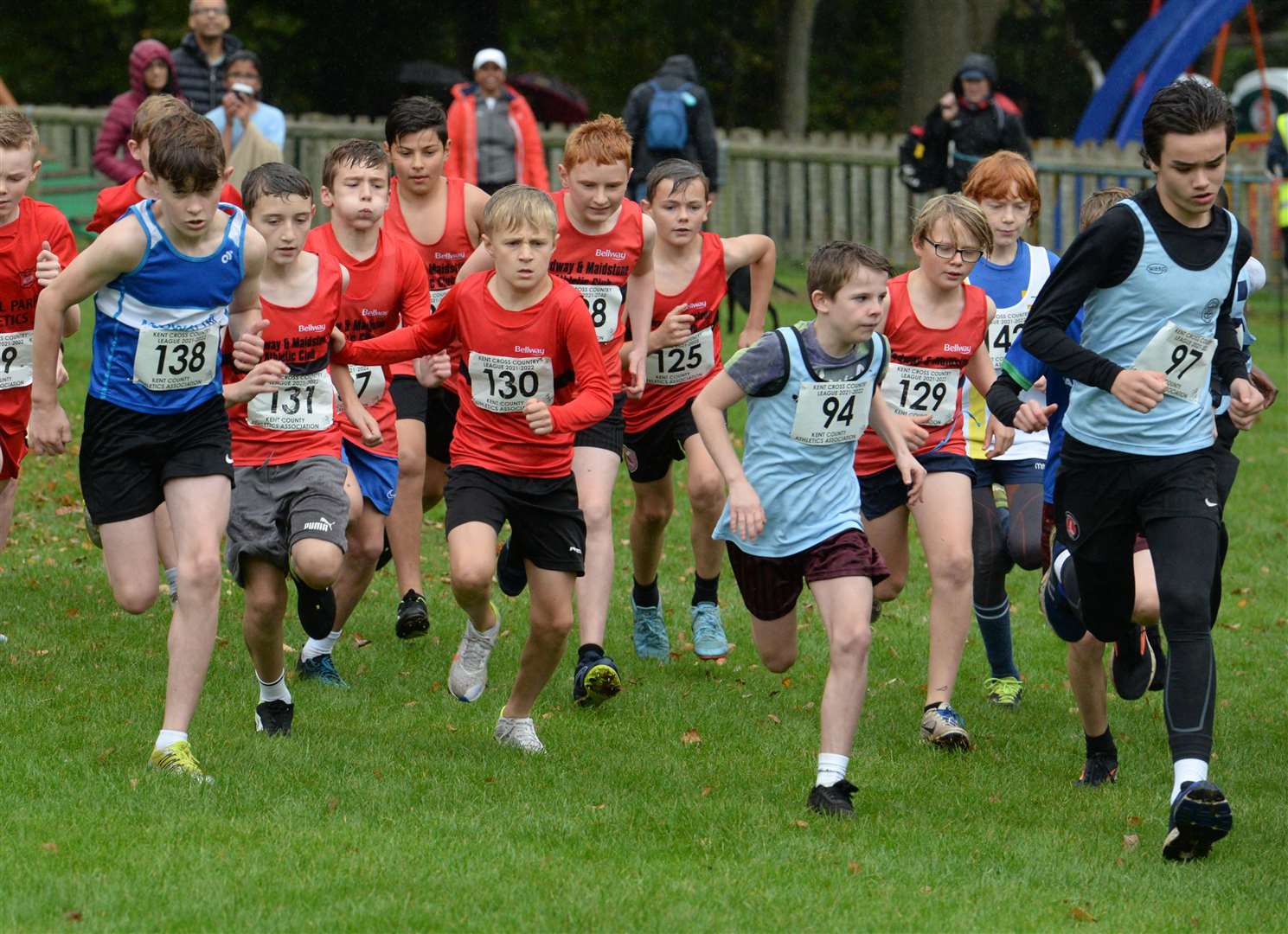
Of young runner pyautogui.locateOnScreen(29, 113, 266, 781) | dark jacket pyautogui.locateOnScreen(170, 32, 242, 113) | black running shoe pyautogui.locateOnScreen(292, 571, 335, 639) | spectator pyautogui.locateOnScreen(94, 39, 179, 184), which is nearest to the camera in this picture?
young runner pyautogui.locateOnScreen(29, 113, 266, 781)

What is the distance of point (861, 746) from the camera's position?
23.8 ft

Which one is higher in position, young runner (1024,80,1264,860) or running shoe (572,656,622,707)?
young runner (1024,80,1264,860)

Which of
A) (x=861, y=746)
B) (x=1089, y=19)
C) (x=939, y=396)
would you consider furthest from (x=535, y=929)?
(x=1089, y=19)

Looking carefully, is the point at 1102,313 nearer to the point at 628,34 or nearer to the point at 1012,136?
the point at 1012,136

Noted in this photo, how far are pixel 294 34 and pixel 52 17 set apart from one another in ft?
12.8

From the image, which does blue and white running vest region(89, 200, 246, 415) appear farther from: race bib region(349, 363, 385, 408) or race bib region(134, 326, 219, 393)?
race bib region(349, 363, 385, 408)

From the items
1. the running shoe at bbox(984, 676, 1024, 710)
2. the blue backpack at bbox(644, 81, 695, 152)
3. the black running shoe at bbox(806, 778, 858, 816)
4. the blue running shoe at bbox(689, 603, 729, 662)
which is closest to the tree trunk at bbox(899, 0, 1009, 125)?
the blue backpack at bbox(644, 81, 695, 152)

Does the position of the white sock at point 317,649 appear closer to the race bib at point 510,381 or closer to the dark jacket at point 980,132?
the race bib at point 510,381

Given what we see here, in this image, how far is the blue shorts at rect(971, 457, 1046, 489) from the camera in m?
7.79

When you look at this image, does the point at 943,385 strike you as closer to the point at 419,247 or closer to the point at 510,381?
the point at 510,381

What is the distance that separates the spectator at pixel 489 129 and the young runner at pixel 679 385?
816cm

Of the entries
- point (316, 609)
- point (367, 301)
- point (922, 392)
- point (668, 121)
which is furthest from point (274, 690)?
point (668, 121)

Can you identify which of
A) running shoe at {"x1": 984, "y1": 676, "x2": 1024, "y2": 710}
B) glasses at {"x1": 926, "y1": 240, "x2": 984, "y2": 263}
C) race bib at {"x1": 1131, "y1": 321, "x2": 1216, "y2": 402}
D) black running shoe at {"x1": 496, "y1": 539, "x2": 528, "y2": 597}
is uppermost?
glasses at {"x1": 926, "y1": 240, "x2": 984, "y2": 263}

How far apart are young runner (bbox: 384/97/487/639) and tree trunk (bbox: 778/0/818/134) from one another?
22346 mm
